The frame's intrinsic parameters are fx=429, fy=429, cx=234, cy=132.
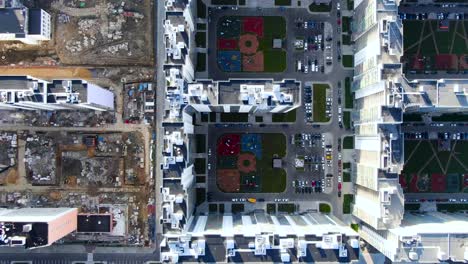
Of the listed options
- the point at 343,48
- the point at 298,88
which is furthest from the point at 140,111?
the point at 343,48

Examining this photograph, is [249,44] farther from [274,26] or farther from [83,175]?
[83,175]

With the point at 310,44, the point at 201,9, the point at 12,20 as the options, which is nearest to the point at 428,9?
the point at 310,44

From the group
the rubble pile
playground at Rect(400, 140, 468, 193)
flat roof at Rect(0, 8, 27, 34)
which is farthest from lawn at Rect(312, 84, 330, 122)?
flat roof at Rect(0, 8, 27, 34)

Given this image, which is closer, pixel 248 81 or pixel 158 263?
pixel 248 81

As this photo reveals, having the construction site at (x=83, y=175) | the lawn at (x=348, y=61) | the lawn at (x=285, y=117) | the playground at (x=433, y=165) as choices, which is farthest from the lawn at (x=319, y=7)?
the construction site at (x=83, y=175)

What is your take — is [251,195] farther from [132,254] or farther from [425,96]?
[425,96]

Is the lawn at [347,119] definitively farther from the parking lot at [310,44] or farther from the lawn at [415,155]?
the lawn at [415,155]
